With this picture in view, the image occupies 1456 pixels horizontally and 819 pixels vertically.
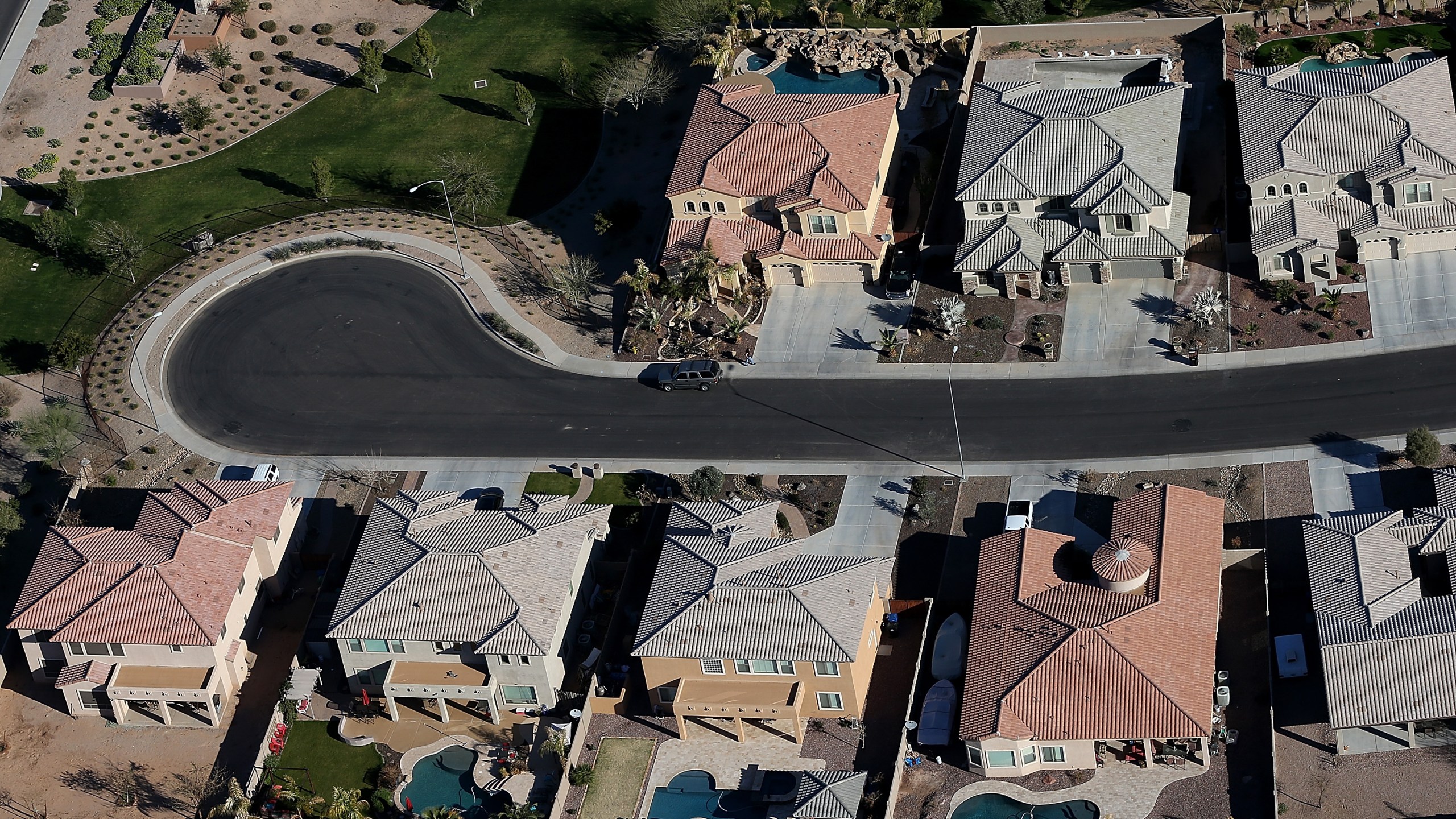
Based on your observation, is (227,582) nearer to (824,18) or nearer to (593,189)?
(593,189)

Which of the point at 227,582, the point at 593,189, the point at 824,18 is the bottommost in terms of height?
the point at 227,582

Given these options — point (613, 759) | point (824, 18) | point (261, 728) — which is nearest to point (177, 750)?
point (261, 728)

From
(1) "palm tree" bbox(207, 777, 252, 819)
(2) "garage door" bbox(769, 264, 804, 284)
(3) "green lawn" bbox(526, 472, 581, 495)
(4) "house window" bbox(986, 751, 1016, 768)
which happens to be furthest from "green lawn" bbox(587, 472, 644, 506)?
(4) "house window" bbox(986, 751, 1016, 768)

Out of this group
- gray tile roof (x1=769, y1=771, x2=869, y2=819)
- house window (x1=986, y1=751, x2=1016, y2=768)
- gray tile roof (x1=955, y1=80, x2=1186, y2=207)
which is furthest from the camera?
gray tile roof (x1=955, y1=80, x2=1186, y2=207)

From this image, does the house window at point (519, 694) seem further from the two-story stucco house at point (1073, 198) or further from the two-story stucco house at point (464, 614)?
the two-story stucco house at point (1073, 198)

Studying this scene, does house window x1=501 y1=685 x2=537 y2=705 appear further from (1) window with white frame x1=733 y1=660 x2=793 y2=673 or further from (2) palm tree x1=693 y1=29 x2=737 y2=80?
(2) palm tree x1=693 y1=29 x2=737 y2=80
